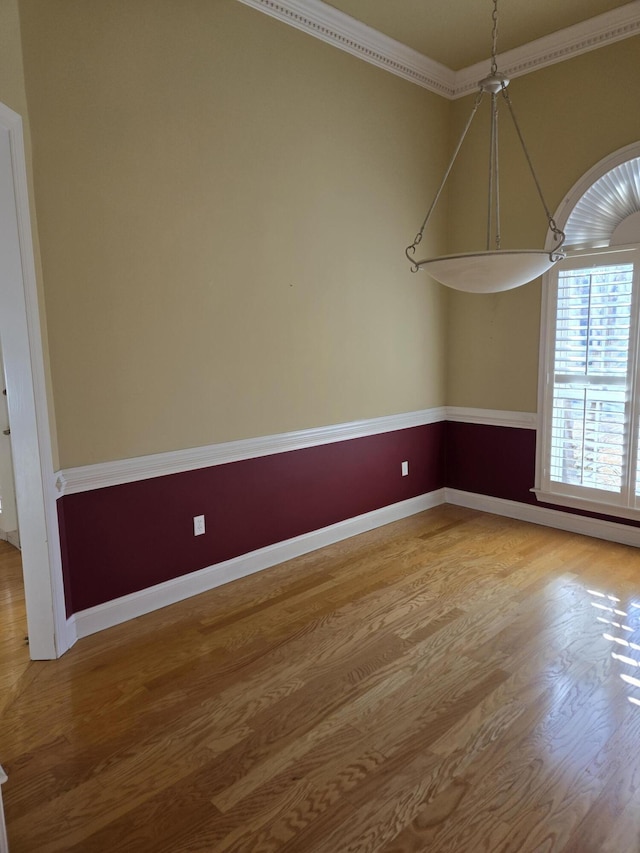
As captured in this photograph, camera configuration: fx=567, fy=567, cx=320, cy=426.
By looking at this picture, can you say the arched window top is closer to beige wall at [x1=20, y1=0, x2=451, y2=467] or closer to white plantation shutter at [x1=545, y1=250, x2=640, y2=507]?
white plantation shutter at [x1=545, y1=250, x2=640, y2=507]

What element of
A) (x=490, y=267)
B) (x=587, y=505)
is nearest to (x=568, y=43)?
(x=490, y=267)

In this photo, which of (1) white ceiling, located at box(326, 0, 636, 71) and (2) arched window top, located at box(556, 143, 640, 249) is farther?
(2) arched window top, located at box(556, 143, 640, 249)


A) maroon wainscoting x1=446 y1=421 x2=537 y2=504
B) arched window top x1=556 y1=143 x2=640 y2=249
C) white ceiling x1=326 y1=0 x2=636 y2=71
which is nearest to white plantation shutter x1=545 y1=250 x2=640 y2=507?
arched window top x1=556 y1=143 x2=640 y2=249

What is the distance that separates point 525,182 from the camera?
4.10m

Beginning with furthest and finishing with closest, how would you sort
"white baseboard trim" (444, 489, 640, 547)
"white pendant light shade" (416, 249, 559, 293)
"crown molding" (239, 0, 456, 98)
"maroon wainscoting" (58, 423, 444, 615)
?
"white baseboard trim" (444, 489, 640, 547)
"crown molding" (239, 0, 456, 98)
"maroon wainscoting" (58, 423, 444, 615)
"white pendant light shade" (416, 249, 559, 293)

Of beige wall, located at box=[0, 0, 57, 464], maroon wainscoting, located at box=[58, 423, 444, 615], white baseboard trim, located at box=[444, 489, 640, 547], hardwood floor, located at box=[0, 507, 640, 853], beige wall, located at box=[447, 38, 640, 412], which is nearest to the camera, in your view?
hardwood floor, located at box=[0, 507, 640, 853]

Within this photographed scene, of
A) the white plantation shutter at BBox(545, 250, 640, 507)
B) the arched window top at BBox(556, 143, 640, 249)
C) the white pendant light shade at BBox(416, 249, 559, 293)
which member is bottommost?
the white plantation shutter at BBox(545, 250, 640, 507)

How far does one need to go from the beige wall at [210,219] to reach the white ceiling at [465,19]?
0.29m

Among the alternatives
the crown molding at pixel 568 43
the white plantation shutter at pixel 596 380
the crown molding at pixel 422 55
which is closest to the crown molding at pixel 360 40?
the crown molding at pixel 422 55

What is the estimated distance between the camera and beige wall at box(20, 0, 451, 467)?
8.47 ft

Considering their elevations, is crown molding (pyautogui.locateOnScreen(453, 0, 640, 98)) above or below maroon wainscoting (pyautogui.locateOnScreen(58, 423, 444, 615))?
above

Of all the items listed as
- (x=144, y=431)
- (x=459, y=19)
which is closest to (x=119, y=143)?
(x=144, y=431)

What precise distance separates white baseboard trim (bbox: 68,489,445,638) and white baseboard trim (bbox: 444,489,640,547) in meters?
0.51

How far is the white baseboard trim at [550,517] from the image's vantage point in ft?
12.8
